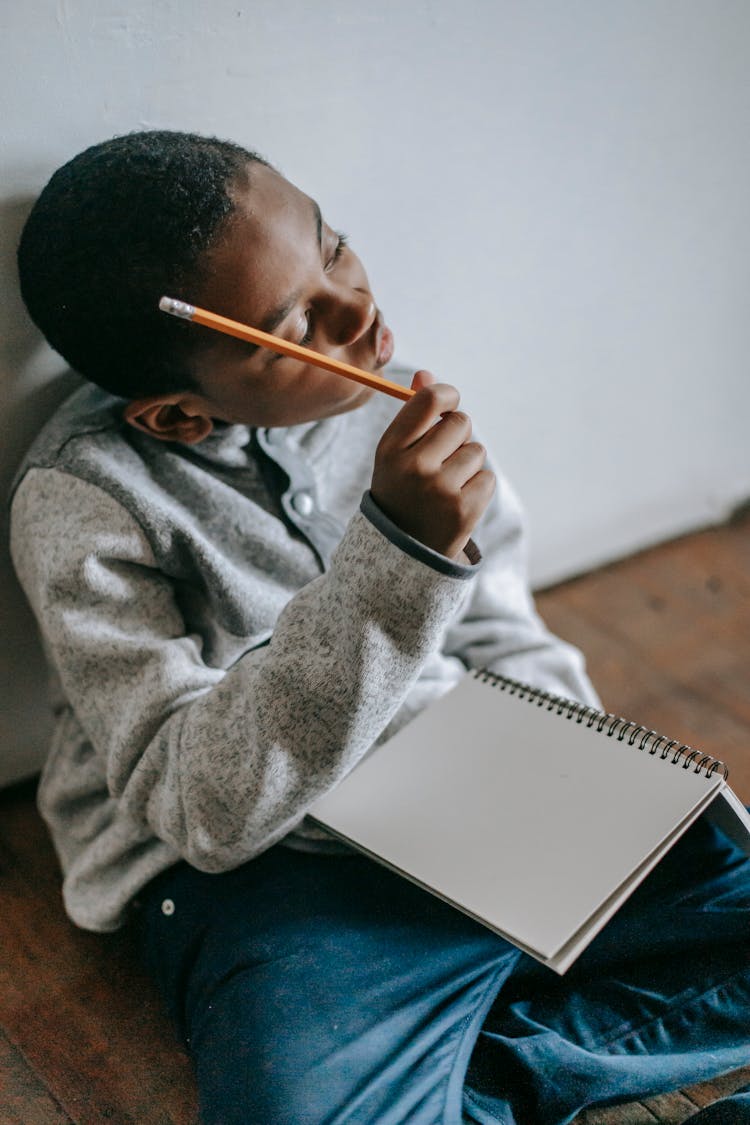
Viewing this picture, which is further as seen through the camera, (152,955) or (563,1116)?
(152,955)

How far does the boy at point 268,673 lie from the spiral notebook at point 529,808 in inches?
2.5

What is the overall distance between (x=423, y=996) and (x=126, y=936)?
0.33 m

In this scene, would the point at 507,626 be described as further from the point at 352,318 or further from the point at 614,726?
the point at 352,318

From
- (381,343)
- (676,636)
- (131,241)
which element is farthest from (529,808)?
(676,636)

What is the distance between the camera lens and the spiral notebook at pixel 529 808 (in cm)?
74

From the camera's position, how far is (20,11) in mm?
746

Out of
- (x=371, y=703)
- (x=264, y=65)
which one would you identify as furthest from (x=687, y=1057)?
(x=264, y=65)

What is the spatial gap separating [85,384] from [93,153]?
0.66 feet

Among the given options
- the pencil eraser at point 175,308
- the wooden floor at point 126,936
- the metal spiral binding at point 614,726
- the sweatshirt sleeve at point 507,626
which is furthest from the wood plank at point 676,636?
the pencil eraser at point 175,308

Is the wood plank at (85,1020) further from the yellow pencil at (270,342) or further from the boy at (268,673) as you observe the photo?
the yellow pencil at (270,342)

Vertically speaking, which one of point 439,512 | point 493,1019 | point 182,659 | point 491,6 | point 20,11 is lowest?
point 493,1019

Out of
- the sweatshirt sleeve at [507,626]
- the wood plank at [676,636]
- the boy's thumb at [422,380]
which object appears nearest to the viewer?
the boy's thumb at [422,380]

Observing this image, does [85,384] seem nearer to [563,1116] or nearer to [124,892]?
[124,892]

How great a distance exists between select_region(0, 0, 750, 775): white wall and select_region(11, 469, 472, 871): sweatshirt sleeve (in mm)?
178
